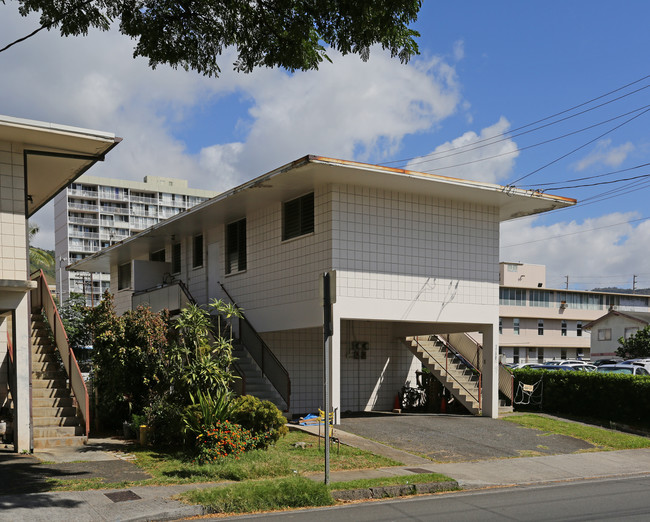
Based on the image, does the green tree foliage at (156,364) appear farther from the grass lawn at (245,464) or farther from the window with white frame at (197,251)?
the window with white frame at (197,251)

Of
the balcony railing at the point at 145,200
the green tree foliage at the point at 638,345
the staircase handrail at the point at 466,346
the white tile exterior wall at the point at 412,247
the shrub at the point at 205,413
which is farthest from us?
the balcony railing at the point at 145,200

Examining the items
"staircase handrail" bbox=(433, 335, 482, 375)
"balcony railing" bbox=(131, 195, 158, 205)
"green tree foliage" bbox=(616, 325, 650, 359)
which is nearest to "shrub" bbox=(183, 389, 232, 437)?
"staircase handrail" bbox=(433, 335, 482, 375)

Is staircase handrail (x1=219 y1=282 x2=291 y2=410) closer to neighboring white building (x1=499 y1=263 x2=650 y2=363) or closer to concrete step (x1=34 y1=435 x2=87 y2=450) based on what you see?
concrete step (x1=34 y1=435 x2=87 y2=450)

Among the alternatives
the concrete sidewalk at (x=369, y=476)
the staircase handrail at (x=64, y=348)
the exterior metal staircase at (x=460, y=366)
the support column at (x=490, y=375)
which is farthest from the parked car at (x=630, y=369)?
the staircase handrail at (x=64, y=348)

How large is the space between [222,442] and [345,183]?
7.92m

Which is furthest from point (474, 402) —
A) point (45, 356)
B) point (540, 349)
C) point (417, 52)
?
point (540, 349)

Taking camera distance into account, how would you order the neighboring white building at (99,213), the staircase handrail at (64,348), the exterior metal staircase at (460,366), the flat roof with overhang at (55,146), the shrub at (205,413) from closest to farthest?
the flat roof with overhang at (55,146), the shrub at (205,413), the staircase handrail at (64,348), the exterior metal staircase at (460,366), the neighboring white building at (99,213)

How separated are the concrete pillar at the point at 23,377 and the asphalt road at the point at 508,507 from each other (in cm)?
646

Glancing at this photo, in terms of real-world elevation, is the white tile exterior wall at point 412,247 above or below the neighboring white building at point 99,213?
below

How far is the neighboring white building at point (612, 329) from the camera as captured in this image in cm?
5991

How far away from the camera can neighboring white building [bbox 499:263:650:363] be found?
2704 inches

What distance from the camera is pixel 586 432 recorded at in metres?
18.2

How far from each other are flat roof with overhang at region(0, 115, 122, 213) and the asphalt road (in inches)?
314

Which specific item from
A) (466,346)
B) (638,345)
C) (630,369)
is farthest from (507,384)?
(638,345)
